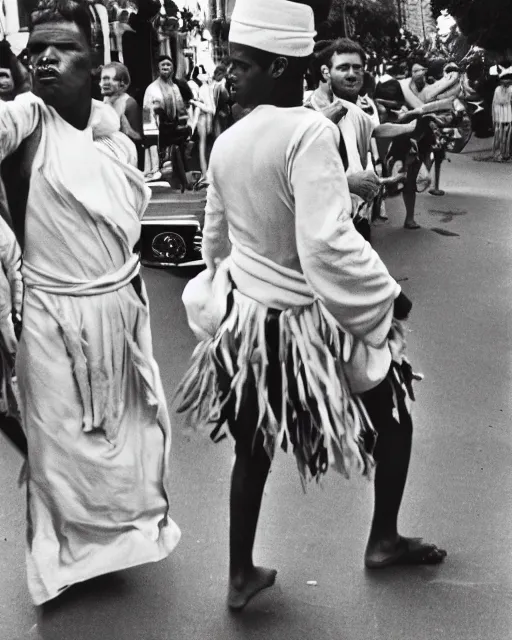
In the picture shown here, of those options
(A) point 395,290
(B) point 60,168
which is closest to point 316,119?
(A) point 395,290

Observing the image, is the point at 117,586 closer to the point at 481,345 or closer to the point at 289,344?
the point at 289,344

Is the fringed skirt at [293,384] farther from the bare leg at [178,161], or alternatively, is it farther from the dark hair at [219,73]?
the dark hair at [219,73]

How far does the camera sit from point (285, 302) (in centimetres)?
322

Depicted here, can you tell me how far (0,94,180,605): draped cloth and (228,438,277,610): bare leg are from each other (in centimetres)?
32

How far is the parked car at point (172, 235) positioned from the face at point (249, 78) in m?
5.04

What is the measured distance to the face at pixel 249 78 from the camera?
3.14m

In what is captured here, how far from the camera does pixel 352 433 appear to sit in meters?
3.25

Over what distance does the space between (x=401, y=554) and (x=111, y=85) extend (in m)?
7.45

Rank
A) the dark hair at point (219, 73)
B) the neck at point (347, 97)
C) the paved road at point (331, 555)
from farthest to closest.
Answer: the dark hair at point (219, 73)
the neck at point (347, 97)
the paved road at point (331, 555)

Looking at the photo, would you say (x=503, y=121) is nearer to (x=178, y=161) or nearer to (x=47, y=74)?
(x=178, y=161)

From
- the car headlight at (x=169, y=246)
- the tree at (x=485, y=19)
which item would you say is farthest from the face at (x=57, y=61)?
the tree at (x=485, y=19)

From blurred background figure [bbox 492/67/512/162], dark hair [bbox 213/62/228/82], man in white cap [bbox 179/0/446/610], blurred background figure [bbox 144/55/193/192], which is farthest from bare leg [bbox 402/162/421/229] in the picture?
blurred background figure [bbox 492/67/512/162]

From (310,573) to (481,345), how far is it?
11.0 ft

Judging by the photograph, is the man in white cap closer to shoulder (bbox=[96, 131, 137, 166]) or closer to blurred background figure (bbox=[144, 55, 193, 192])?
shoulder (bbox=[96, 131, 137, 166])
